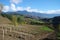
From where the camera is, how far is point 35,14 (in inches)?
1620

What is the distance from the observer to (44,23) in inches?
1220

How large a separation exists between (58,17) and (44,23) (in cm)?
495

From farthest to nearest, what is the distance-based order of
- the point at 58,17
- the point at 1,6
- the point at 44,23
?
the point at 1,6, the point at 44,23, the point at 58,17

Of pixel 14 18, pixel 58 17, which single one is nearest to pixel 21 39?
pixel 14 18

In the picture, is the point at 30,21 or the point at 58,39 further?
the point at 30,21

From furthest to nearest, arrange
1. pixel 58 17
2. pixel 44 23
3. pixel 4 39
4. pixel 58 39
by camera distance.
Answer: pixel 44 23 → pixel 58 17 → pixel 58 39 → pixel 4 39

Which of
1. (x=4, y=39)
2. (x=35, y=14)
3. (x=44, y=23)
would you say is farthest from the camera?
(x=35, y=14)

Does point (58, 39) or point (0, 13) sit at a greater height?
point (0, 13)

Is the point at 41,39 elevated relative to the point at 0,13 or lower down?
lower down

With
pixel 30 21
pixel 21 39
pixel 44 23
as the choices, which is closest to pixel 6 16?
pixel 30 21

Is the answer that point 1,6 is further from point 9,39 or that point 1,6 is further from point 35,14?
point 9,39

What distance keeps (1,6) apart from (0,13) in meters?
1.66

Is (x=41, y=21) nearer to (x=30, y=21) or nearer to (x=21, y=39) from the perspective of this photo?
(x=30, y=21)

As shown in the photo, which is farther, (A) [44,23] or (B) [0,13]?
(B) [0,13]
